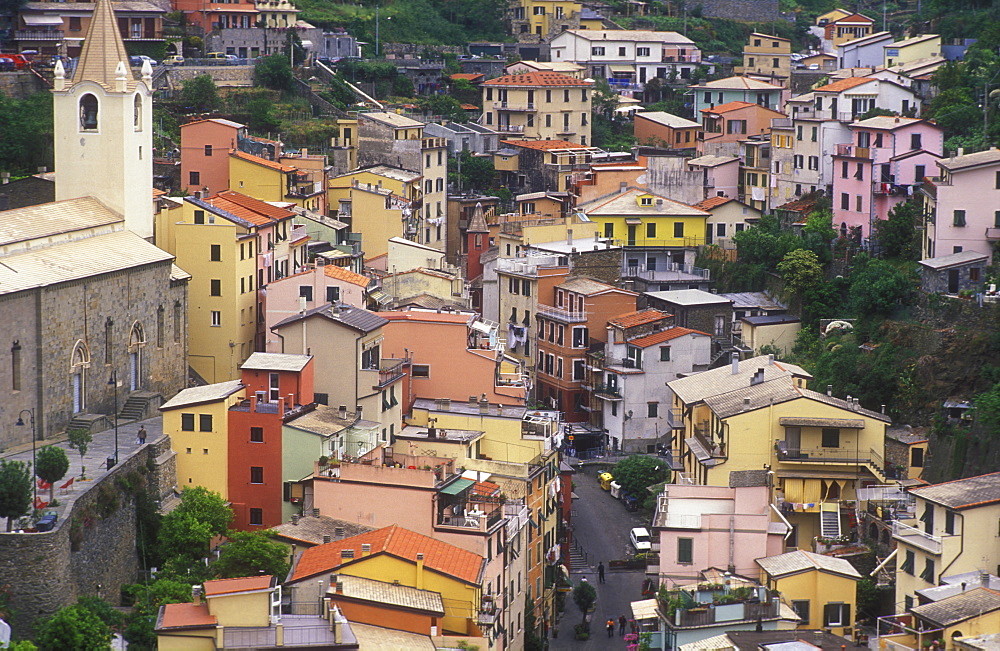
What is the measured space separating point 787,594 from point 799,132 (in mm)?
46151

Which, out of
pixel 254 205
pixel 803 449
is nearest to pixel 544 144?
pixel 254 205

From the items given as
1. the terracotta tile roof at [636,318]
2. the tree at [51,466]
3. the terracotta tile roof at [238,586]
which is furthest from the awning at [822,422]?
the tree at [51,466]

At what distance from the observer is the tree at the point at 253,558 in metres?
48.8

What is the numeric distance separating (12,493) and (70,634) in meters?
4.36

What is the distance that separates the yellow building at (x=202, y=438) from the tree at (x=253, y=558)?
716cm

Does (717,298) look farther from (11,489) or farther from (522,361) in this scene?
(11,489)

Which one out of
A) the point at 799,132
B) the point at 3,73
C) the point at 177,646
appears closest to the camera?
the point at 177,646

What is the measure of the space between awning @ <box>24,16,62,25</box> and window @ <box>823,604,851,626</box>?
223 feet

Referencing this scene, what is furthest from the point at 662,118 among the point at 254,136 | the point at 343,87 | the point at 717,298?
the point at 717,298

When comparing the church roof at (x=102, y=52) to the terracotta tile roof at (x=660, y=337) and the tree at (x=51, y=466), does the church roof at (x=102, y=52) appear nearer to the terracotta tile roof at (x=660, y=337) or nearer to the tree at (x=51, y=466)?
the tree at (x=51, y=466)

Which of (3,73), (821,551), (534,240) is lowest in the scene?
(821,551)

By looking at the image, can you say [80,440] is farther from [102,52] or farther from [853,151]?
[853,151]

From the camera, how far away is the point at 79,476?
174 feet

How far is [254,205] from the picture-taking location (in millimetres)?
75500
